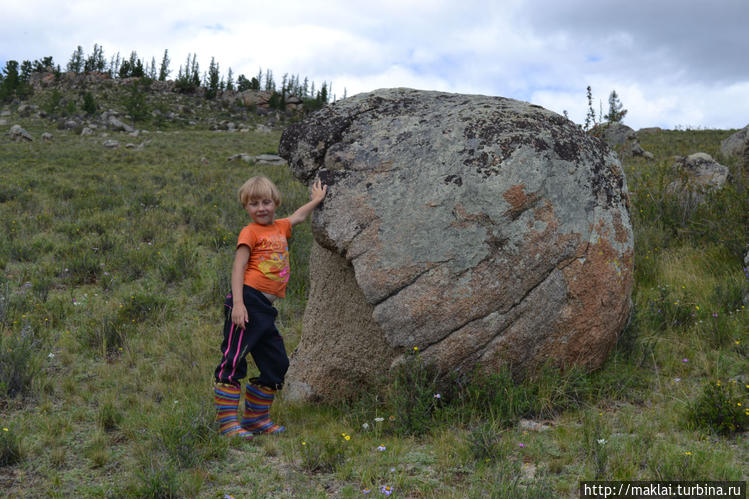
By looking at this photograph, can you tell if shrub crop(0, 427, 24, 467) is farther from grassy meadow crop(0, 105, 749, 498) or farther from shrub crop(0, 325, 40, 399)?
shrub crop(0, 325, 40, 399)

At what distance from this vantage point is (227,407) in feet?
→ 12.3

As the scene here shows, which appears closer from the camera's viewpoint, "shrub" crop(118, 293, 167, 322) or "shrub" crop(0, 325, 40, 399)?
"shrub" crop(0, 325, 40, 399)

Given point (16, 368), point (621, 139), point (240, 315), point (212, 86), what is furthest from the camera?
point (212, 86)

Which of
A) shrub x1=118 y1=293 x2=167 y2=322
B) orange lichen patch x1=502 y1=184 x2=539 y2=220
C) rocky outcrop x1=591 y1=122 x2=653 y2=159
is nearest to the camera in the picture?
orange lichen patch x1=502 y1=184 x2=539 y2=220

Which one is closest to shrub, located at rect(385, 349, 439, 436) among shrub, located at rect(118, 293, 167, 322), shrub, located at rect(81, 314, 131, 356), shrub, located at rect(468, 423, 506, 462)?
shrub, located at rect(468, 423, 506, 462)

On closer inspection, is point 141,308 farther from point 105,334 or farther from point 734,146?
point 734,146

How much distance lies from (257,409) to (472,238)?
1.91 metres

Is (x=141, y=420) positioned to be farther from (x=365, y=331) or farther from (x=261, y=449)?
(x=365, y=331)

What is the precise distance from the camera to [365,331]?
4.17 meters

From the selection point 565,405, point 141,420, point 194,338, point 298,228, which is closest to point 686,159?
point 298,228

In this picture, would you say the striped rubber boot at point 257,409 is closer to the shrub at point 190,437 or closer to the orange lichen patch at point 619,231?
the shrub at point 190,437

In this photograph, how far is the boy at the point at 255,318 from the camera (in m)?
3.66

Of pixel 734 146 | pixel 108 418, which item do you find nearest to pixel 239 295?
pixel 108 418

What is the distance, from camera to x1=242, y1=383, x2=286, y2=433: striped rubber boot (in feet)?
12.5
